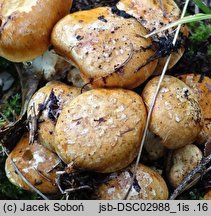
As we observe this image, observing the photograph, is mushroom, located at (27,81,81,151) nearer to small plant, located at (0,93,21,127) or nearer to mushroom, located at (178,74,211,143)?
small plant, located at (0,93,21,127)

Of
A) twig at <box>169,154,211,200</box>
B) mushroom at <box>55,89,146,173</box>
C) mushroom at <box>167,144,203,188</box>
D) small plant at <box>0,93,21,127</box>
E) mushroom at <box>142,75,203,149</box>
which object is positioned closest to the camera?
mushroom at <box>55,89,146,173</box>

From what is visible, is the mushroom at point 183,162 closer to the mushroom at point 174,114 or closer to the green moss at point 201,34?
the mushroom at point 174,114

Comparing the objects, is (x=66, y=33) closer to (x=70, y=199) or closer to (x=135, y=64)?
(x=135, y=64)

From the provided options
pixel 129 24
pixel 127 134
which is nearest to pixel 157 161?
pixel 127 134

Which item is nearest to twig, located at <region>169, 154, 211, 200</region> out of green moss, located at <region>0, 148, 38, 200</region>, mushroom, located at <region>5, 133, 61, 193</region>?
mushroom, located at <region>5, 133, 61, 193</region>

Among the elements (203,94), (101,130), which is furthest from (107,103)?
(203,94)

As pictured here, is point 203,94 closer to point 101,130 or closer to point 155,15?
point 155,15
